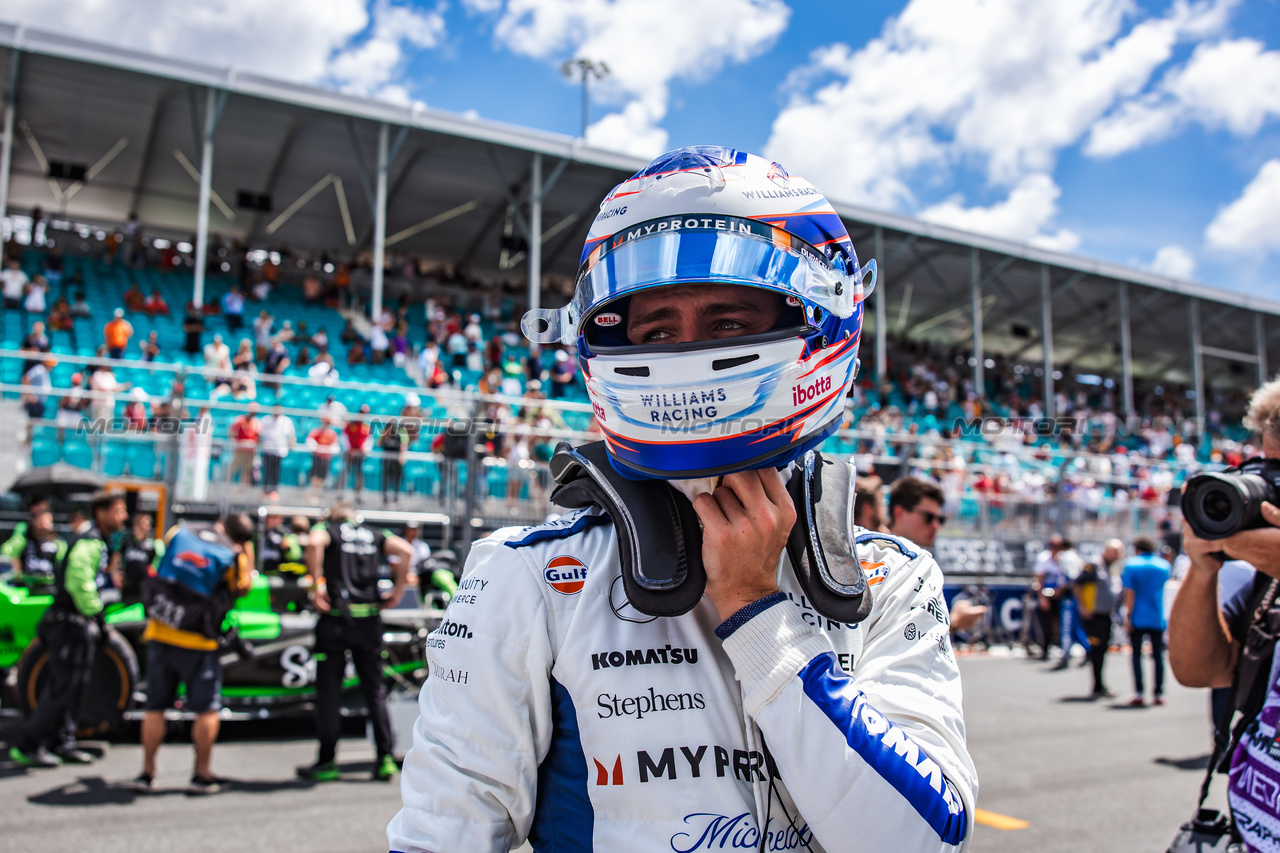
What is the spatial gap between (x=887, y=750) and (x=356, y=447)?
10379mm

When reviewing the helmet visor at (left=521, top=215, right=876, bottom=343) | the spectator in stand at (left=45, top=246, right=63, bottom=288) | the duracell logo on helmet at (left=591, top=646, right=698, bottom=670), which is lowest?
the duracell logo on helmet at (left=591, top=646, right=698, bottom=670)

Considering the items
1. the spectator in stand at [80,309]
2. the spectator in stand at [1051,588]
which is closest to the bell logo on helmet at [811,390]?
the spectator in stand at [1051,588]

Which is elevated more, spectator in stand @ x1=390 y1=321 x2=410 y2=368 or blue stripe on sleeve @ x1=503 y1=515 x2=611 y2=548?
spectator in stand @ x1=390 y1=321 x2=410 y2=368

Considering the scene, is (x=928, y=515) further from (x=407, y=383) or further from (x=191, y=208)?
(x=191, y=208)

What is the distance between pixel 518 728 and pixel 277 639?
273 inches

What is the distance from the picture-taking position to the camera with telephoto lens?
1.96 meters

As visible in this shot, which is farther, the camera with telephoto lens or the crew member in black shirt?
the crew member in black shirt

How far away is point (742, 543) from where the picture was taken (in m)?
1.18

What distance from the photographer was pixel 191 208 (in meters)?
25.3

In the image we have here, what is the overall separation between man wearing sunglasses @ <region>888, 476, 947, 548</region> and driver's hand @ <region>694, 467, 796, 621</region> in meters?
4.25

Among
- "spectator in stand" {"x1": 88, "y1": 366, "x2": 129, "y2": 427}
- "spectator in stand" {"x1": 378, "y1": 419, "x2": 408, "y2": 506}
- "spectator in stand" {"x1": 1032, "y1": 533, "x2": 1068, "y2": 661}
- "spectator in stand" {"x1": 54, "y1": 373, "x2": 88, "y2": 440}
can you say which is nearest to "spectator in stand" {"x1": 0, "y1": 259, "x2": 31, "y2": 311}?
"spectator in stand" {"x1": 88, "y1": 366, "x2": 129, "y2": 427}

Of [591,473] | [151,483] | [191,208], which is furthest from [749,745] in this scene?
[191,208]

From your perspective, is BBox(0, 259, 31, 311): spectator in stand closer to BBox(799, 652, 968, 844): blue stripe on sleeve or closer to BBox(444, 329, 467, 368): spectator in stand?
BBox(444, 329, 467, 368): spectator in stand

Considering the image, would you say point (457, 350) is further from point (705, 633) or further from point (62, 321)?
point (705, 633)
